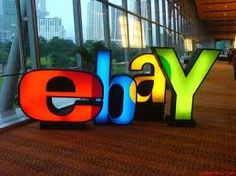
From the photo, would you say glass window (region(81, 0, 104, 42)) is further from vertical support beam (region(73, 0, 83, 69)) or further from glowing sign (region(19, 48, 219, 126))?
glowing sign (region(19, 48, 219, 126))

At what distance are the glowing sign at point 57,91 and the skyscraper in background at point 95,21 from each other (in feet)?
9.88

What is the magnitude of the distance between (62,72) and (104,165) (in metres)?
1.72

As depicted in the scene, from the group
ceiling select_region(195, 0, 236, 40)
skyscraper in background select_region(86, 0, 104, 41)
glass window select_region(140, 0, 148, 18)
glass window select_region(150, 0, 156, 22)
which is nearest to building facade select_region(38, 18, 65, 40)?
skyscraper in background select_region(86, 0, 104, 41)

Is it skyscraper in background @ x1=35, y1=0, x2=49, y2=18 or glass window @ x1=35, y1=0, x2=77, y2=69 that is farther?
glass window @ x1=35, y1=0, x2=77, y2=69

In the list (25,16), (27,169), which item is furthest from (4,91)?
(27,169)

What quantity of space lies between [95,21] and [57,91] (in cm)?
374

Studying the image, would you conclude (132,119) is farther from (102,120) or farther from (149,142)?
(149,142)

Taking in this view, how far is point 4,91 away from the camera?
585 centimetres

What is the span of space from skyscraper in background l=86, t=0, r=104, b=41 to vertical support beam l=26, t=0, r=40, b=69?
6.69ft

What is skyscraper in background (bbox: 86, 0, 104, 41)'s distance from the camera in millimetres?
7871

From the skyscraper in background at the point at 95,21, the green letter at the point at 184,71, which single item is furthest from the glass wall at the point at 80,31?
the green letter at the point at 184,71

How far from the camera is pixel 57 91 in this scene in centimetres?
486

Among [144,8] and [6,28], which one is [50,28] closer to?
[6,28]

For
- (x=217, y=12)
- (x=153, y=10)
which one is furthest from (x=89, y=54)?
(x=217, y=12)
